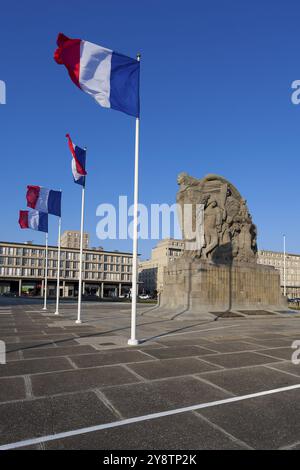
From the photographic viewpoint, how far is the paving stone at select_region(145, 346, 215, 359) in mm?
9156

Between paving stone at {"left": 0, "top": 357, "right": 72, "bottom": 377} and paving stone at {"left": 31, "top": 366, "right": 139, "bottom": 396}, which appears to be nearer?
paving stone at {"left": 31, "top": 366, "right": 139, "bottom": 396}

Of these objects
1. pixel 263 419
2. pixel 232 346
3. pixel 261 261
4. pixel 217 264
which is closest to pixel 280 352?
pixel 232 346

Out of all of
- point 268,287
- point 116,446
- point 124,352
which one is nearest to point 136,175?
point 124,352

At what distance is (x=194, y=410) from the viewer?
4.96m

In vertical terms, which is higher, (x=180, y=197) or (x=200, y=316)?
(x=180, y=197)

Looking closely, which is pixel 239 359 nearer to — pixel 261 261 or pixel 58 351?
pixel 58 351

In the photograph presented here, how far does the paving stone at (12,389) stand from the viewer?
18.0 feet

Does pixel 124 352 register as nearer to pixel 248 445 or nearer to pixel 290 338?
pixel 248 445

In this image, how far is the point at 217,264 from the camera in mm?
25641

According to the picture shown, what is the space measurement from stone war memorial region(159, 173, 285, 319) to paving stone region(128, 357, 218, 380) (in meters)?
14.4

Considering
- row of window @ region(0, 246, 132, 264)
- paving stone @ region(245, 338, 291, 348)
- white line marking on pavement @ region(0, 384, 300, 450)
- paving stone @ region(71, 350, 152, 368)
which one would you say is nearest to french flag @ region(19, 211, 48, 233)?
paving stone @ region(71, 350, 152, 368)

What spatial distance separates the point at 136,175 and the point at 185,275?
46.0 ft

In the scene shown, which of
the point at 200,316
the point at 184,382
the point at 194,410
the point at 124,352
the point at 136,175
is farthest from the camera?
the point at 200,316

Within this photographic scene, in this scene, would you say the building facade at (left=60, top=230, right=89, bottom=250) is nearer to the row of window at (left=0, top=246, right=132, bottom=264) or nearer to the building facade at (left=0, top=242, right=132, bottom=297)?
the row of window at (left=0, top=246, right=132, bottom=264)
